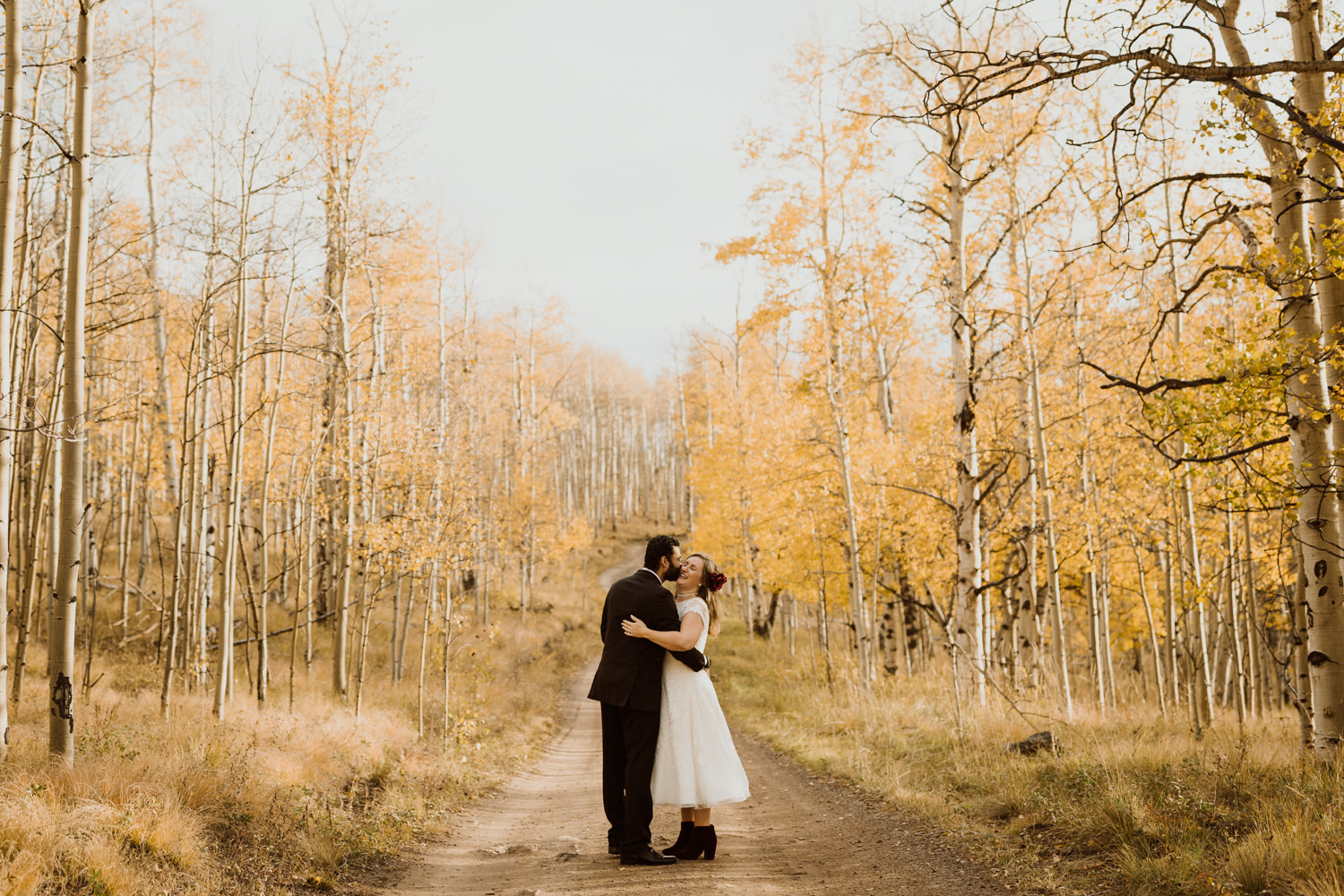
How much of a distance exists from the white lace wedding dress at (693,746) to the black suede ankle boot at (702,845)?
26 centimetres

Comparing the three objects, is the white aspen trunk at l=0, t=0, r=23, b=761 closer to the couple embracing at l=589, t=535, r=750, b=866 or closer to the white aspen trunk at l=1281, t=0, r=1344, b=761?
the couple embracing at l=589, t=535, r=750, b=866

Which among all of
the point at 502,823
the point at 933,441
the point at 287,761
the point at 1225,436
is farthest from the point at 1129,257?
the point at 287,761

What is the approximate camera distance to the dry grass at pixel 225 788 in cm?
395

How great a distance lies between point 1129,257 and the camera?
14.5m

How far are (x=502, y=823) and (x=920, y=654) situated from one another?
578 inches

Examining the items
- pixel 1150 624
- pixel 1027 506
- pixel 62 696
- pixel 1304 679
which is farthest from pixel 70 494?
pixel 1150 624

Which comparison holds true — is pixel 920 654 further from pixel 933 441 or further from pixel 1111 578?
pixel 933 441

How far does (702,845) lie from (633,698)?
1009 millimetres

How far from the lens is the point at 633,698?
192 inches

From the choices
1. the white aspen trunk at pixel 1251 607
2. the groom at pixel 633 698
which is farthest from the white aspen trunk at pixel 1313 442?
the groom at pixel 633 698

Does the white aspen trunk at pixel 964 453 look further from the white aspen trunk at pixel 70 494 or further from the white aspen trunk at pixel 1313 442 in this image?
the white aspen trunk at pixel 70 494

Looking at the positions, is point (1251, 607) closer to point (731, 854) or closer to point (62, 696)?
point (731, 854)

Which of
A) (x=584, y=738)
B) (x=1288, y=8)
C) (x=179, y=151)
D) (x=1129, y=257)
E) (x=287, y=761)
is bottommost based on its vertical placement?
(x=584, y=738)

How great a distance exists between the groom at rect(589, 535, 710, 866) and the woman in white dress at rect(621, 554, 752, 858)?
7 cm
